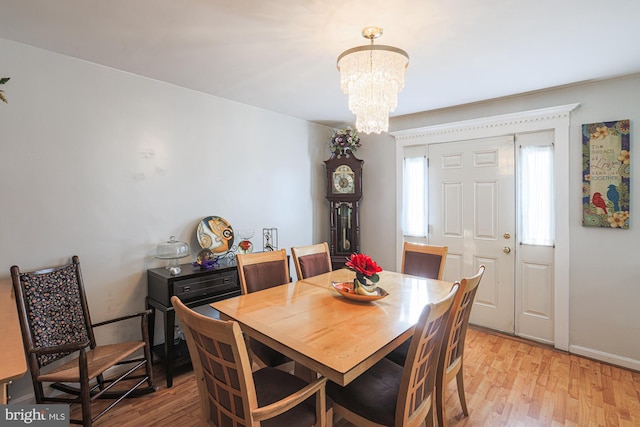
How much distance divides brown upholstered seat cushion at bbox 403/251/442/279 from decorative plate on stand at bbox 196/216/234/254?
67.4 inches

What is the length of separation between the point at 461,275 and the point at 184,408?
2984 mm

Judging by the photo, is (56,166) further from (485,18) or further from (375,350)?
(485,18)

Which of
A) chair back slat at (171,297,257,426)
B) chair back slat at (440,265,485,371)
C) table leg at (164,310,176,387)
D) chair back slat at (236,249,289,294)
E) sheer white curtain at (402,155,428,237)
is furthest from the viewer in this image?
sheer white curtain at (402,155,428,237)

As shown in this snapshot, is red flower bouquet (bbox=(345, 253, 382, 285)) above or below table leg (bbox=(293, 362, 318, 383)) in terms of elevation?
above

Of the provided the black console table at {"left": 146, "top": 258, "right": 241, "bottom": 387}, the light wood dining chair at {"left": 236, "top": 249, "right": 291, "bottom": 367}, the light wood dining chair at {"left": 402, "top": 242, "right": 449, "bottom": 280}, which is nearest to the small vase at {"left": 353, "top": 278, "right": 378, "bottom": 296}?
the light wood dining chair at {"left": 236, "top": 249, "right": 291, "bottom": 367}

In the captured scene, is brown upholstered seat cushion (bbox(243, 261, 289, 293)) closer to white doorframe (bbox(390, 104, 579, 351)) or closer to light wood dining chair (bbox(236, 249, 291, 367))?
light wood dining chair (bbox(236, 249, 291, 367))

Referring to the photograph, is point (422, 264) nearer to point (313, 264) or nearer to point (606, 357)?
point (313, 264)

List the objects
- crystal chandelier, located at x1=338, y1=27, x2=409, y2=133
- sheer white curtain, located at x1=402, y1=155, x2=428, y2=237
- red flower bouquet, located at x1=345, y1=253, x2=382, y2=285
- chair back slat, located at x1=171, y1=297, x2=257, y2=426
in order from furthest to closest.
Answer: sheer white curtain, located at x1=402, y1=155, x2=428, y2=237 < red flower bouquet, located at x1=345, y1=253, x2=382, y2=285 < crystal chandelier, located at x1=338, y1=27, x2=409, y2=133 < chair back slat, located at x1=171, y1=297, x2=257, y2=426

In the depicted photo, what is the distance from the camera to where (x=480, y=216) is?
135 inches

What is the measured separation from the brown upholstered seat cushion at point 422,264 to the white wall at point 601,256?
4.50 feet

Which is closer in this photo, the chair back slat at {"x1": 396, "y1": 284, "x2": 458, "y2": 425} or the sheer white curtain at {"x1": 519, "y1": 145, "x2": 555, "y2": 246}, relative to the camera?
the chair back slat at {"x1": 396, "y1": 284, "x2": 458, "y2": 425}

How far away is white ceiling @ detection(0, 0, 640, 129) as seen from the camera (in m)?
1.68

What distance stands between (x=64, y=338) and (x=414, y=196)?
140 inches

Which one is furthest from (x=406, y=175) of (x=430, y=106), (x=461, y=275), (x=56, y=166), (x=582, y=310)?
(x=56, y=166)
